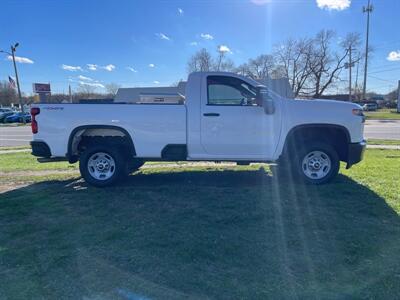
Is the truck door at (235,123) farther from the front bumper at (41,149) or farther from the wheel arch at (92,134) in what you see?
the front bumper at (41,149)

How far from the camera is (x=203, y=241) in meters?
3.62

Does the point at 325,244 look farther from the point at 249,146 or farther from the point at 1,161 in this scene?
the point at 1,161

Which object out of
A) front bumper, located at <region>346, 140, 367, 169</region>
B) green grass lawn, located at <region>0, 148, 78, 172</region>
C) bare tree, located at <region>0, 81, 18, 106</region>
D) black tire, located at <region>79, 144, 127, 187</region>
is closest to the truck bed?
black tire, located at <region>79, 144, 127, 187</region>

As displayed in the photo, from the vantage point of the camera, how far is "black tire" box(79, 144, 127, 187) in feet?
19.7

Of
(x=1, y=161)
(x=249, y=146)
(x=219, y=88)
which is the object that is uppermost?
(x=219, y=88)

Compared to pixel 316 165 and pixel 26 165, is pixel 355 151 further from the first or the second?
pixel 26 165

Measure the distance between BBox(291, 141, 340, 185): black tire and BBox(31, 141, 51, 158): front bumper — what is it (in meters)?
4.74

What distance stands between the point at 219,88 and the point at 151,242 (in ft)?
11.1

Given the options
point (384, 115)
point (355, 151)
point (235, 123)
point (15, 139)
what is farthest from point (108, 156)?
point (384, 115)

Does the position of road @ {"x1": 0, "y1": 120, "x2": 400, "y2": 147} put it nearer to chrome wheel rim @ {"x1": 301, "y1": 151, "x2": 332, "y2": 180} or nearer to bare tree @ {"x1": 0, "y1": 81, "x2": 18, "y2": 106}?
chrome wheel rim @ {"x1": 301, "y1": 151, "x2": 332, "y2": 180}

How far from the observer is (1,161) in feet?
32.1

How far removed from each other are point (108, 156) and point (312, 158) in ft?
13.1

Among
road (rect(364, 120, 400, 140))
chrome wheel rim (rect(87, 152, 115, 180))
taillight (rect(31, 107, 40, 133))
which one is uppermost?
taillight (rect(31, 107, 40, 133))

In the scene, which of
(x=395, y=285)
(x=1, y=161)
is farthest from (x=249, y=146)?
(x=1, y=161)
